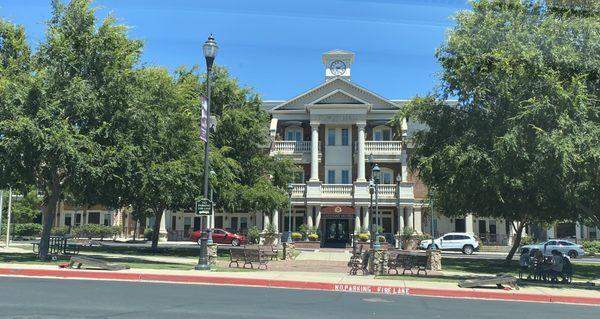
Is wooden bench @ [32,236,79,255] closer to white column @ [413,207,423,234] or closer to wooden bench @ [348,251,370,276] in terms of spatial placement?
wooden bench @ [348,251,370,276]

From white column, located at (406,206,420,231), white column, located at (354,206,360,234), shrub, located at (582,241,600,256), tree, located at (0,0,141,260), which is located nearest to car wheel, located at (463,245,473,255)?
white column, located at (406,206,420,231)

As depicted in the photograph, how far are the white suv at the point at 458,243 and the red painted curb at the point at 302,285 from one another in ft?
84.3

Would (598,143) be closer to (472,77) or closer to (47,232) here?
(472,77)

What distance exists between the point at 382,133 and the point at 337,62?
780 centimetres

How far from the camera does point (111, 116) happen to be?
21.4 metres

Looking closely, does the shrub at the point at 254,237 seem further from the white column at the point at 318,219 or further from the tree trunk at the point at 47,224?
the tree trunk at the point at 47,224

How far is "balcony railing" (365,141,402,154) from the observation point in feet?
154

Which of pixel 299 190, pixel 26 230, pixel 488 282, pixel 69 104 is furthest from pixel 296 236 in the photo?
pixel 26 230

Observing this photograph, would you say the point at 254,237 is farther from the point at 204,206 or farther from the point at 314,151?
the point at 204,206

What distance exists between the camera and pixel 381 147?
47.1 m

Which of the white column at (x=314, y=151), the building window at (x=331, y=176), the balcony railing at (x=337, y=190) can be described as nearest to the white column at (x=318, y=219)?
the balcony railing at (x=337, y=190)

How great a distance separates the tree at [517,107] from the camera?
16812mm

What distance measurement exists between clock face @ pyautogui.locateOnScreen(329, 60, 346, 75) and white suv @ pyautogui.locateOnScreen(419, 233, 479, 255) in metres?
17.6

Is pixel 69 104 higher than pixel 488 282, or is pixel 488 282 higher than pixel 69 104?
pixel 69 104
